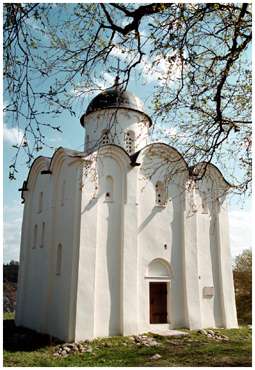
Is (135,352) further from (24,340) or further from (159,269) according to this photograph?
(24,340)

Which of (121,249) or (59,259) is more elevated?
(121,249)

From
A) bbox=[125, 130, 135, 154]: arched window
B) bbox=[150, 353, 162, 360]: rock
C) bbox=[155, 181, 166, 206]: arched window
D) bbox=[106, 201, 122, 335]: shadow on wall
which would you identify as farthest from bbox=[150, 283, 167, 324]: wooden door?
bbox=[125, 130, 135, 154]: arched window

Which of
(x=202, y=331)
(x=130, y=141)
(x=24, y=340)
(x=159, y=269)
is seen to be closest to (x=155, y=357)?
(x=202, y=331)

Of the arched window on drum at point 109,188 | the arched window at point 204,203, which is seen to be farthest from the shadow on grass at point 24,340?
the arched window at point 204,203

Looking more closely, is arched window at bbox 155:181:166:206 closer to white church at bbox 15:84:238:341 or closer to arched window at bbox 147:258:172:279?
white church at bbox 15:84:238:341

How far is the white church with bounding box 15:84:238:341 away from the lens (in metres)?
11.9

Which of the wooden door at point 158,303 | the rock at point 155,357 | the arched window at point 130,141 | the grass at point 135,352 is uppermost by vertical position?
the arched window at point 130,141

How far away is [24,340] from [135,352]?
4571mm

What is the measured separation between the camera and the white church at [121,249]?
1192 centimetres

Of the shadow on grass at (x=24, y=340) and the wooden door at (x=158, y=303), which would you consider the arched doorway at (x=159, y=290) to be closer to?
the wooden door at (x=158, y=303)

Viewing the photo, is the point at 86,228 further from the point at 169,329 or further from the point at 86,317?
the point at 169,329

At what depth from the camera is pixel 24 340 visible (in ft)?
39.4

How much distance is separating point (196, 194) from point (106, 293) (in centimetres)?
603

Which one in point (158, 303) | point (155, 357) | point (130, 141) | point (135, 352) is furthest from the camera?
point (130, 141)
